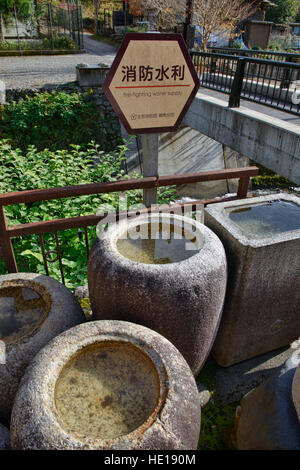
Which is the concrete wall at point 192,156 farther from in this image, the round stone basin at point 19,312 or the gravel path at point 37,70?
the round stone basin at point 19,312

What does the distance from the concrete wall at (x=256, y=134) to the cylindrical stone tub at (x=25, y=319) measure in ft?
16.4

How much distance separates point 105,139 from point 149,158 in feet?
28.2

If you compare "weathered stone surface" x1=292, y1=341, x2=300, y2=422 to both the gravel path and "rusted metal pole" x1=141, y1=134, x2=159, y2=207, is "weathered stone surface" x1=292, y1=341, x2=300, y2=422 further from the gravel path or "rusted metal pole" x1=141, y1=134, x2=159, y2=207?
the gravel path

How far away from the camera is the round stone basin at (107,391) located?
1462mm

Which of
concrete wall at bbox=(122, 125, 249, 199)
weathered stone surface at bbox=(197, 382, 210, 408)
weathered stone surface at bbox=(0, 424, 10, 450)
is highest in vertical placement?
weathered stone surface at bbox=(0, 424, 10, 450)

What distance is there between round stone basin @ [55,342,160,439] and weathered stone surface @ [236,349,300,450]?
67cm

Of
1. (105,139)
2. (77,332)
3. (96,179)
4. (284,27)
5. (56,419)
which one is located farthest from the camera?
(284,27)

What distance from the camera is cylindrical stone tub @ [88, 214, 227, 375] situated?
6.23ft

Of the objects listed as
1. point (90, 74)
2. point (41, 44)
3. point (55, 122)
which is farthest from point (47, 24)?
point (55, 122)

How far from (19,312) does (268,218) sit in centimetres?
196

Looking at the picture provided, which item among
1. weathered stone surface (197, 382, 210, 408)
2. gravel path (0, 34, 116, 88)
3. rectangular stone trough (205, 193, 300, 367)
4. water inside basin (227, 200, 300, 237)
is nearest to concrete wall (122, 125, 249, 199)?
gravel path (0, 34, 116, 88)
